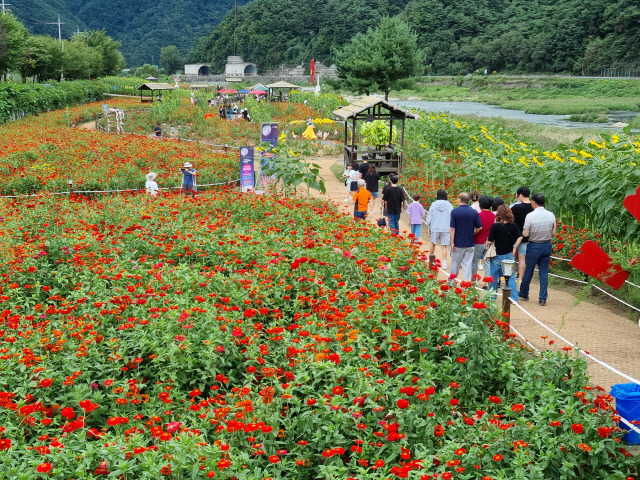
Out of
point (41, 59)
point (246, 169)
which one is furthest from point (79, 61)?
point (246, 169)

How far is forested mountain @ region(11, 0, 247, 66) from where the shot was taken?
152 metres

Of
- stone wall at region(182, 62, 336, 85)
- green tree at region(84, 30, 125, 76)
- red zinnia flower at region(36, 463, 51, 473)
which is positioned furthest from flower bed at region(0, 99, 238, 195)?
stone wall at region(182, 62, 336, 85)

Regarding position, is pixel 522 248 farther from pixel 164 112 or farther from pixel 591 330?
pixel 164 112

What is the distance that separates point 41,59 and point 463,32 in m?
61.5

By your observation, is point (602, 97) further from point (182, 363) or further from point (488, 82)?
point (182, 363)

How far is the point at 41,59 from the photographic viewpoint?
46.2 meters

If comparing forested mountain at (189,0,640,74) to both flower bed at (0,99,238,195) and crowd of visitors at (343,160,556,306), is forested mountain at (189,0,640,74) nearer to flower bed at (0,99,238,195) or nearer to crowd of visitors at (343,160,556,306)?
flower bed at (0,99,238,195)

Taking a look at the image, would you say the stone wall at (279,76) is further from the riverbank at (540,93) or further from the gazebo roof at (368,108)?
the gazebo roof at (368,108)

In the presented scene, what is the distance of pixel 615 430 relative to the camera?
13.8ft

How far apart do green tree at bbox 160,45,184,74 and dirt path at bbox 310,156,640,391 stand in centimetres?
13029

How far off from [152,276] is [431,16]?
9076cm

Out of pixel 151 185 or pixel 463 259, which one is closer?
pixel 463 259

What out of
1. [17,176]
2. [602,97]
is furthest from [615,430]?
[602,97]

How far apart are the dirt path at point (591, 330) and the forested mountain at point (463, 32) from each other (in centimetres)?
3519
